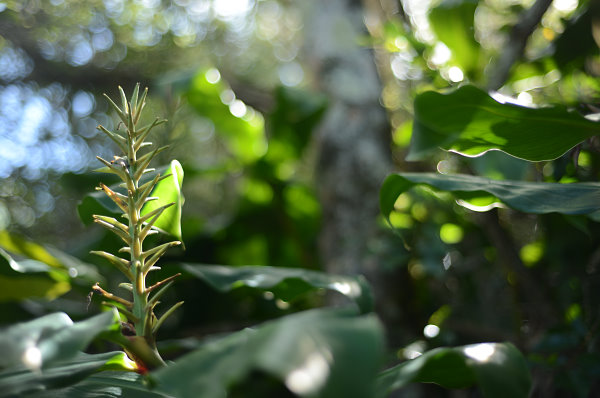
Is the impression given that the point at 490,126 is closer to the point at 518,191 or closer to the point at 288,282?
the point at 518,191

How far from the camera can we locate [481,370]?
14.4 inches

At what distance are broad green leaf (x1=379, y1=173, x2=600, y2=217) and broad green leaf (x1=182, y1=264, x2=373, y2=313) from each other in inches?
4.2

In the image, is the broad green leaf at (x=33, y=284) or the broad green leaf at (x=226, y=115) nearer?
the broad green leaf at (x=33, y=284)

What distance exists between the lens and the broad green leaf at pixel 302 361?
0.91 ft

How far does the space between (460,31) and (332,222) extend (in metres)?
0.61

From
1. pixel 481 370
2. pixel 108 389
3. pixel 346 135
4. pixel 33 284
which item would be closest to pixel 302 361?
pixel 481 370

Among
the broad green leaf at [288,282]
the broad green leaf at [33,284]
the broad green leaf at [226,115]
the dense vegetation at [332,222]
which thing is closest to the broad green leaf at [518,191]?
the dense vegetation at [332,222]

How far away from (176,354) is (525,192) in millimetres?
1121

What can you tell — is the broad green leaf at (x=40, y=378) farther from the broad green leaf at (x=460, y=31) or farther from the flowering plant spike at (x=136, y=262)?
the broad green leaf at (x=460, y=31)

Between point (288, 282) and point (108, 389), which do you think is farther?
point (288, 282)

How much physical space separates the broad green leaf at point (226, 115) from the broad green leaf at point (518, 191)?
1.10 metres

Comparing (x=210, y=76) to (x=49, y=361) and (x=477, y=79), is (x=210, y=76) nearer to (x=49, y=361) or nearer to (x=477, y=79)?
(x=477, y=79)

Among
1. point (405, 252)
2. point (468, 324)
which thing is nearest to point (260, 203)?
point (405, 252)

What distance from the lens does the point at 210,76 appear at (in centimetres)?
156
